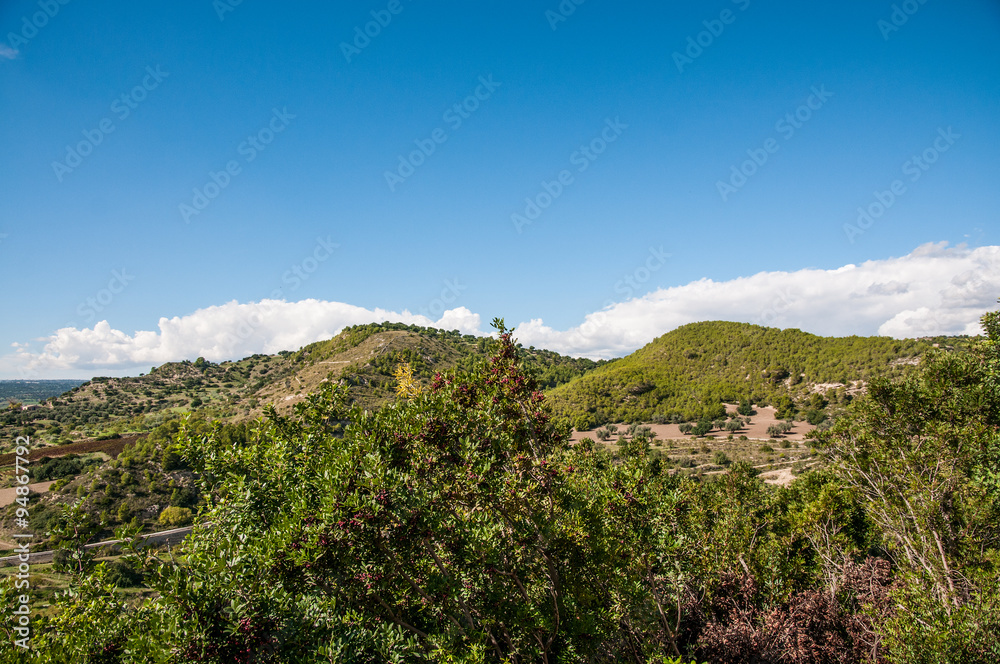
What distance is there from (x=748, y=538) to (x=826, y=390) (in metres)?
Answer: 97.4

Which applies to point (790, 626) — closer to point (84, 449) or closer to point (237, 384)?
point (84, 449)

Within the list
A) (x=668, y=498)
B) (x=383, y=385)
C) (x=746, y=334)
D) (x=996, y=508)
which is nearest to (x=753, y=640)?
(x=668, y=498)

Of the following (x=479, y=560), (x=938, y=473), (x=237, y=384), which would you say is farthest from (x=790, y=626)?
(x=237, y=384)

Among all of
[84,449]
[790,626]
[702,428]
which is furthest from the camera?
[702,428]

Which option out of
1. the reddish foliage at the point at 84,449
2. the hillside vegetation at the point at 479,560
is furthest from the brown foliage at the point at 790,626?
the reddish foliage at the point at 84,449

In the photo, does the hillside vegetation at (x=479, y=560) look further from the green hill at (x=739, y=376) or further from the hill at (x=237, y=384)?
the green hill at (x=739, y=376)

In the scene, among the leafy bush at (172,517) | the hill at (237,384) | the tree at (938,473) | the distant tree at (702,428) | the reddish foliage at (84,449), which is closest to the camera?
the tree at (938,473)

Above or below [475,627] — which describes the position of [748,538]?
below

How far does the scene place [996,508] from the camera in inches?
458

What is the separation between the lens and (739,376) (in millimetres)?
114000

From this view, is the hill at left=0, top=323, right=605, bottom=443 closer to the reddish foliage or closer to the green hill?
the reddish foliage

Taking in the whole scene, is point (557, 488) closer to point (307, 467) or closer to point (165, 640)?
point (307, 467)

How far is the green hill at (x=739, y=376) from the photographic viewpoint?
291 ft

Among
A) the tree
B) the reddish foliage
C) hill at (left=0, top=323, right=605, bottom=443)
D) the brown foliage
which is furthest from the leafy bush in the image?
the tree
